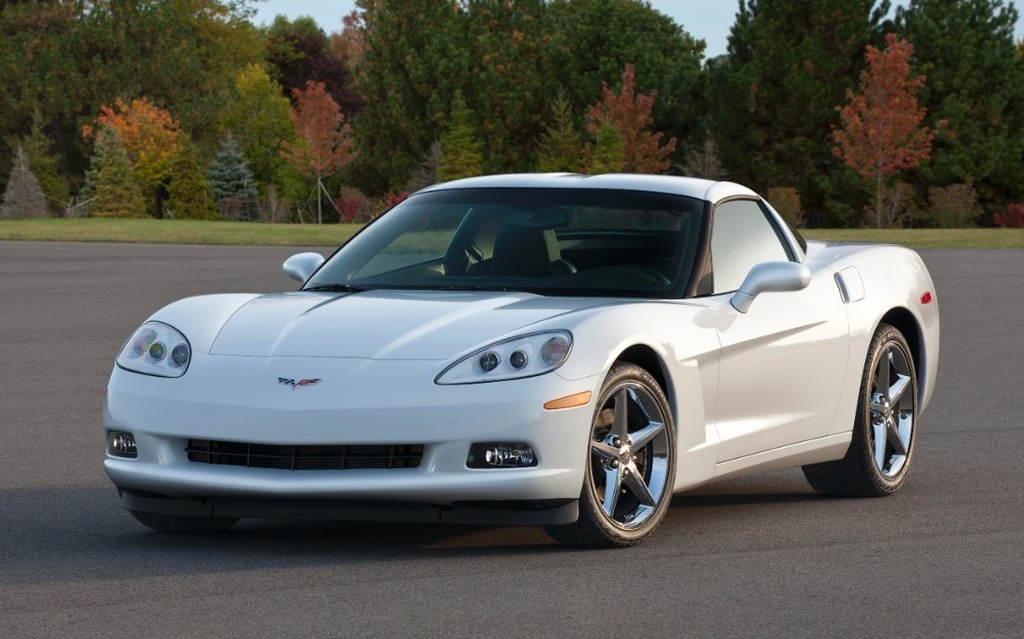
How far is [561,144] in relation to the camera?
222 ft

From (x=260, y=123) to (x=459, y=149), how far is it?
62.2 feet

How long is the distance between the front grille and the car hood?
1.09 ft

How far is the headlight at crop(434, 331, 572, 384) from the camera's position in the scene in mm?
6125

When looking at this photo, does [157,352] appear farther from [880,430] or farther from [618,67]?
[618,67]

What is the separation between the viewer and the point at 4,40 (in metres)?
84.8

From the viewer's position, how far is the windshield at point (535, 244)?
732 cm

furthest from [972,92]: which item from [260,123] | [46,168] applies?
[46,168]

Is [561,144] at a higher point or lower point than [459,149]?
higher

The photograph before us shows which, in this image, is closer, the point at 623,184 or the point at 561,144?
the point at 623,184

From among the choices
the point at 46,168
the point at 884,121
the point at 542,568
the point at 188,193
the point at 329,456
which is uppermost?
the point at 329,456

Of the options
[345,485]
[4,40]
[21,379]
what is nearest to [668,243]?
[345,485]

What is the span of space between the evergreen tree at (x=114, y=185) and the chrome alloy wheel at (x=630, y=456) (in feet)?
211

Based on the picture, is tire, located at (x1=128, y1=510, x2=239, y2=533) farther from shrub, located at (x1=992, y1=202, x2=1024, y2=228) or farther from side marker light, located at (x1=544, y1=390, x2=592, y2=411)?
shrub, located at (x1=992, y1=202, x2=1024, y2=228)

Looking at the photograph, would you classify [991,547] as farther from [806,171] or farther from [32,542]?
[806,171]
